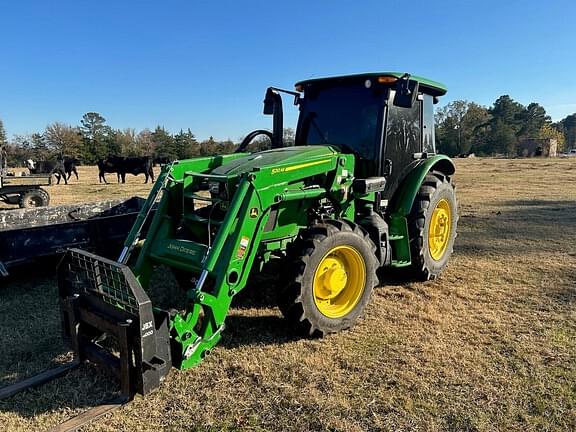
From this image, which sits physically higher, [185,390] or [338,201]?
[338,201]

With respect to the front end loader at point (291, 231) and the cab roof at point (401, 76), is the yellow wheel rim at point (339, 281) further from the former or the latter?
the cab roof at point (401, 76)

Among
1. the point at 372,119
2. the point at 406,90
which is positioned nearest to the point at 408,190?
the point at 372,119

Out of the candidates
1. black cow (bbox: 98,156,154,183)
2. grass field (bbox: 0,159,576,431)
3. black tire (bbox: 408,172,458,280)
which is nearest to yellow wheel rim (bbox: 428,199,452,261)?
black tire (bbox: 408,172,458,280)

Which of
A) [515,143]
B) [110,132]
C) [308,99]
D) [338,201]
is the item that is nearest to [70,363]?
[338,201]

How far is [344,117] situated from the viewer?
17.0 ft

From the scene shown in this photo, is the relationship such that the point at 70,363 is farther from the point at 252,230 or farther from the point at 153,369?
the point at 252,230

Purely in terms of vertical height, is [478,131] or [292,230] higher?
[478,131]

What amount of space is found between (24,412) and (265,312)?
225 centimetres

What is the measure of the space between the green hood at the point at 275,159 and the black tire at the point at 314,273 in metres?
0.68

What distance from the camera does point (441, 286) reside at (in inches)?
215

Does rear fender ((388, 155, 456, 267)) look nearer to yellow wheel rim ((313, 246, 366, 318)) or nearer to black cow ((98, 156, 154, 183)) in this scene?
yellow wheel rim ((313, 246, 366, 318))

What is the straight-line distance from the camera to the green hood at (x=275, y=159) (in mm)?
4121

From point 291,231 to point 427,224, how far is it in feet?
6.39

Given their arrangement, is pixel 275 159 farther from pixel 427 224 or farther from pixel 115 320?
pixel 427 224
